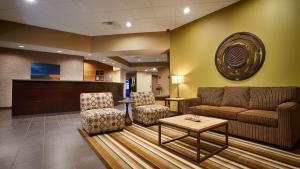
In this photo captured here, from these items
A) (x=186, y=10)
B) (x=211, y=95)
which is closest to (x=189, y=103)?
(x=211, y=95)

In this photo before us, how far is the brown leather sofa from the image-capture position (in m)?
2.29

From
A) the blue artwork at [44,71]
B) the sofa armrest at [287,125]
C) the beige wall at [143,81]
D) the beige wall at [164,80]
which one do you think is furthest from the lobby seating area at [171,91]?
the beige wall at [143,81]

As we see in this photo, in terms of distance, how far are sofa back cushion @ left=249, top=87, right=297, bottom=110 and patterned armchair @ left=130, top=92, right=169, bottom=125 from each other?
1984 mm

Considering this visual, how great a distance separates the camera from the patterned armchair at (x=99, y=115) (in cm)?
302

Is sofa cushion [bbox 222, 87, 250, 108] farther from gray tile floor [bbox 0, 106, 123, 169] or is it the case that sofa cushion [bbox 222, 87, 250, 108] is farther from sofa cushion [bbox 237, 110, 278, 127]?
gray tile floor [bbox 0, 106, 123, 169]

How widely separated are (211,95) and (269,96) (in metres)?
1.21

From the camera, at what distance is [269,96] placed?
2.90 m

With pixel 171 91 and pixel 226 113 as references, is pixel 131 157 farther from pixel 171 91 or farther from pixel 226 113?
pixel 171 91

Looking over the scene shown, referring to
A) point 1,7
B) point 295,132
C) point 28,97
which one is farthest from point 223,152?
point 1,7

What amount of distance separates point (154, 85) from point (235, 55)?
412 inches

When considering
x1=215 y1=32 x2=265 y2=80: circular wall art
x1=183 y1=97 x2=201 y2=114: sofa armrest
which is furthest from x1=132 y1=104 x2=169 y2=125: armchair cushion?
x1=215 y1=32 x2=265 y2=80: circular wall art

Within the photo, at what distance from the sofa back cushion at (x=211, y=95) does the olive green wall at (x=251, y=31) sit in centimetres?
27

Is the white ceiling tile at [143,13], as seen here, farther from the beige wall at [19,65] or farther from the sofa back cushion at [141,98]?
the beige wall at [19,65]

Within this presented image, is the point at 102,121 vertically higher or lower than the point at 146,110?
lower
